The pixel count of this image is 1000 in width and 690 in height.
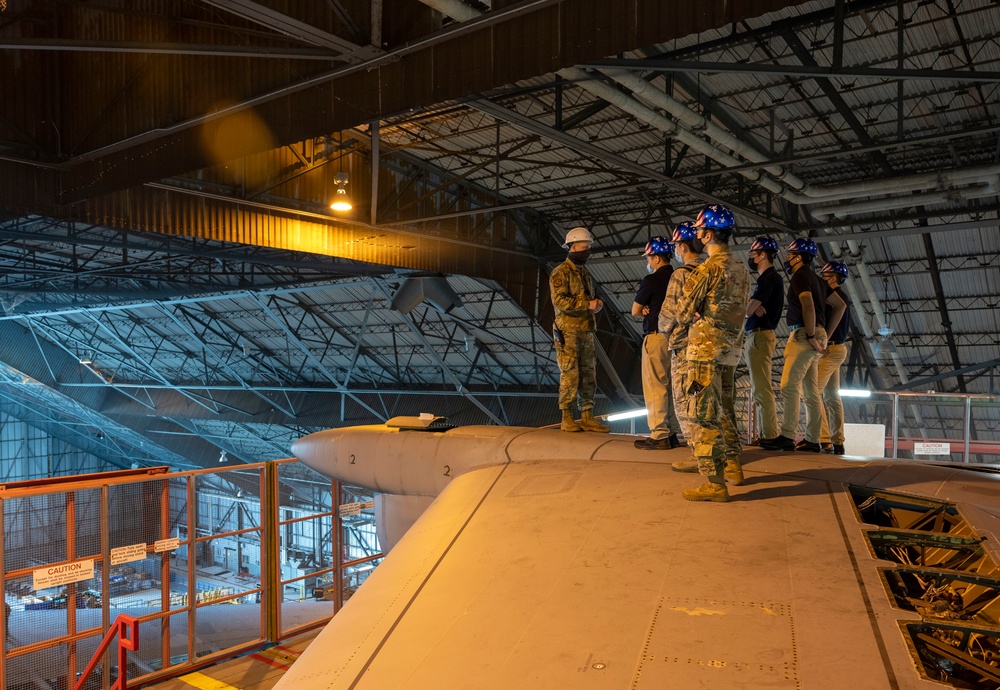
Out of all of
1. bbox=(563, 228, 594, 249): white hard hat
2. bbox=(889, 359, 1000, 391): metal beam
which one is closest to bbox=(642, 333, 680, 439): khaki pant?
bbox=(563, 228, 594, 249): white hard hat

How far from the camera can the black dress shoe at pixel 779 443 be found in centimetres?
787

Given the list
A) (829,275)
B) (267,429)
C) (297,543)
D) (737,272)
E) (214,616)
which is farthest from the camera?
(297,543)

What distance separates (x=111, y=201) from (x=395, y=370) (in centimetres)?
2052

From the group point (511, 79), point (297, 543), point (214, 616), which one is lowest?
point (297, 543)

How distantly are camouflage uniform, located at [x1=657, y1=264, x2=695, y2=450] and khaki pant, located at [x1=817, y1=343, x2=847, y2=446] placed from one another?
2.87m

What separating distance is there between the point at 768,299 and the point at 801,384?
103 cm

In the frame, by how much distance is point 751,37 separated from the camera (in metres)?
13.7

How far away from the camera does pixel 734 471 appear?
620 cm

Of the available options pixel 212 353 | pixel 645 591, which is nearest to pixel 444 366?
pixel 212 353

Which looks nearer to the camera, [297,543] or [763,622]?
[763,622]

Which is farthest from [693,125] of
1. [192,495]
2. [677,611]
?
[677,611]

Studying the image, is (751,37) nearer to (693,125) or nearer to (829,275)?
(693,125)

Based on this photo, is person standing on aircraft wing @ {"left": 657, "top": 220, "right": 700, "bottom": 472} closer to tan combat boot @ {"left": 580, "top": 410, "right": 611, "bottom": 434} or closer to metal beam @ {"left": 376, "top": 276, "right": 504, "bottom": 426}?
tan combat boot @ {"left": 580, "top": 410, "right": 611, "bottom": 434}

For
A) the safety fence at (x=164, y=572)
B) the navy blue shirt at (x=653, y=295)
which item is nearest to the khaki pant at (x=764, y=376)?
the navy blue shirt at (x=653, y=295)
